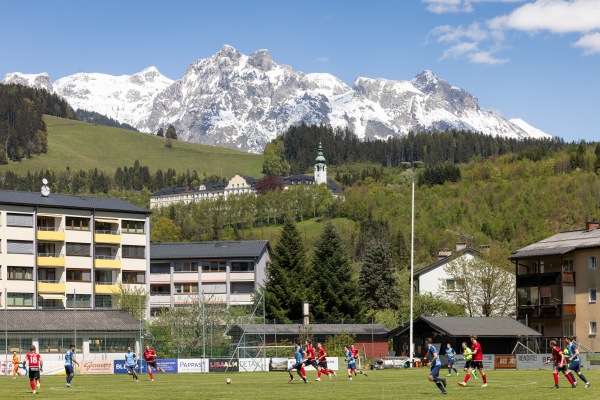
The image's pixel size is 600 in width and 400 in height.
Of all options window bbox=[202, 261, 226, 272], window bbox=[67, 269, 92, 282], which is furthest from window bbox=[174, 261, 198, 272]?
window bbox=[67, 269, 92, 282]

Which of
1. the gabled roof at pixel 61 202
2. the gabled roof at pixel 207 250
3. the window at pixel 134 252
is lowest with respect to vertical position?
the window at pixel 134 252

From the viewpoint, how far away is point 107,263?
111 metres

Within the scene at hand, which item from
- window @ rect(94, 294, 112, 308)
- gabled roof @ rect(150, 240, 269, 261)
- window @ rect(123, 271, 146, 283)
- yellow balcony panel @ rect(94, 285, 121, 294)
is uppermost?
gabled roof @ rect(150, 240, 269, 261)

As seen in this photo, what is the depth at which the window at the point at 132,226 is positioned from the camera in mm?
114394

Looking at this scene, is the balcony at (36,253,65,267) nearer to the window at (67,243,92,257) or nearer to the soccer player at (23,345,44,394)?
the window at (67,243,92,257)

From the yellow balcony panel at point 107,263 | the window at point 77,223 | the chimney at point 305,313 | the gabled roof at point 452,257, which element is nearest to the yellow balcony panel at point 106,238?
the window at point 77,223

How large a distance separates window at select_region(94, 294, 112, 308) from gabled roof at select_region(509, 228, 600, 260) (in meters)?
41.9

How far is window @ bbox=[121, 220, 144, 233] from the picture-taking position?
114394 mm

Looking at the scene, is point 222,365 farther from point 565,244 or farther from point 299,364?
point 565,244

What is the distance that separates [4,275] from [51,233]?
7071 millimetres

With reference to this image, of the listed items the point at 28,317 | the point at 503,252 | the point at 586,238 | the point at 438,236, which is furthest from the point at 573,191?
the point at 28,317

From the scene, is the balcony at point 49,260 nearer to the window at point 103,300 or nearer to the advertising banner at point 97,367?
the window at point 103,300

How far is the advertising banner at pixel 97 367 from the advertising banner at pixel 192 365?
482 centimetres

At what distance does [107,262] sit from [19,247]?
33.5ft
